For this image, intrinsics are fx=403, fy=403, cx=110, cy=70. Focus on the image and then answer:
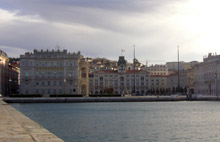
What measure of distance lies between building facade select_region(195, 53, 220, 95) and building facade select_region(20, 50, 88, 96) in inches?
1471

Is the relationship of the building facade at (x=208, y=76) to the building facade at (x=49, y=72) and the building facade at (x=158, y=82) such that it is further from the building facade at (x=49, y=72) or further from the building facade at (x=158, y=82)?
the building facade at (x=49, y=72)

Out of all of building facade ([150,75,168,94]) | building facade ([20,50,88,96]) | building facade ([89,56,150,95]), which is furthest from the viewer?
building facade ([150,75,168,94])

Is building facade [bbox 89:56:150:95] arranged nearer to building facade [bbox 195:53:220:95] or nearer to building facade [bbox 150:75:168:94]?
building facade [bbox 150:75:168:94]

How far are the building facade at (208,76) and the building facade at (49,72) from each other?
123 feet

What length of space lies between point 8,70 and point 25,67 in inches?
650

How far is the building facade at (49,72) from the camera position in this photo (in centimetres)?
9981

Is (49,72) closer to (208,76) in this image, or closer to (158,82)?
(208,76)

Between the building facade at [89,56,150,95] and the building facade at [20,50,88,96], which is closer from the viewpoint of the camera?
the building facade at [20,50,88,96]

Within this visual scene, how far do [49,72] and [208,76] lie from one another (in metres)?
45.5

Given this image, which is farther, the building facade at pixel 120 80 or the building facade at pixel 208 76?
the building facade at pixel 120 80

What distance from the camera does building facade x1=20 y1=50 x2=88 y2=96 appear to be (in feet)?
327

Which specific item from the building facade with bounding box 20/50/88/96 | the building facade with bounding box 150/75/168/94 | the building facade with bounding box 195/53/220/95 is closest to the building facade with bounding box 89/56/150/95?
the building facade with bounding box 150/75/168/94

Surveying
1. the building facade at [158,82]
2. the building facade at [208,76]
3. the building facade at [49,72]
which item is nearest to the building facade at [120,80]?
the building facade at [158,82]

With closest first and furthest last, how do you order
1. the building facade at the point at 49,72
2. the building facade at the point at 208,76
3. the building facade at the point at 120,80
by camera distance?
1. the building facade at the point at 49,72
2. the building facade at the point at 208,76
3. the building facade at the point at 120,80
